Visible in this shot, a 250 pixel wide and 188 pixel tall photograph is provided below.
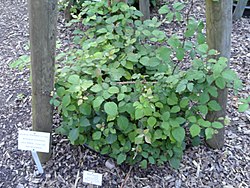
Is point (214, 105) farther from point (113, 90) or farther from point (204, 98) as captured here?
point (113, 90)

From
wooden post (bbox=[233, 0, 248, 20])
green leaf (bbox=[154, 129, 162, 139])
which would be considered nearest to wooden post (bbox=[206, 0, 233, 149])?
green leaf (bbox=[154, 129, 162, 139])

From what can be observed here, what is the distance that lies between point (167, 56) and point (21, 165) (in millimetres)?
983

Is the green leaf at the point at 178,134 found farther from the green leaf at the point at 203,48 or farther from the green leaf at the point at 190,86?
the green leaf at the point at 203,48

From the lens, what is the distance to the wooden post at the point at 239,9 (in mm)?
3211

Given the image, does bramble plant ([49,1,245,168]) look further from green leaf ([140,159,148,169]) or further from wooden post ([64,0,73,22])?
wooden post ([64,0,73,22])

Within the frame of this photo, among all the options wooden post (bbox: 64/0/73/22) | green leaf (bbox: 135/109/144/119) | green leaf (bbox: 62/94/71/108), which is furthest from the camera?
wooden post (bbox: 64/0/73/22)

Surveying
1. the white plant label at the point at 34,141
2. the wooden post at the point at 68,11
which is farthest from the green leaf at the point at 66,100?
the wooden post at the point at 68,11

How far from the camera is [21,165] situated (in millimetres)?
1973

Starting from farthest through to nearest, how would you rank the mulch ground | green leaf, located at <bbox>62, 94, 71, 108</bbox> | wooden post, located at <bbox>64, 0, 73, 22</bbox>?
wooden post, located at <bbox>64, 0, 73, 22</bbox> < the mulch ground < green leaf, located at <bbox>62, 94, 71, 108</bbox>

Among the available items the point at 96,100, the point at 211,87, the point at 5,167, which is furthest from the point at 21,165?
the point at 211,87

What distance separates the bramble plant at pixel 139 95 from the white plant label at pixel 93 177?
0.12m

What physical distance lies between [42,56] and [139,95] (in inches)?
18.8

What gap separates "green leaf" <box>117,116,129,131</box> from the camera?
66.0 inches

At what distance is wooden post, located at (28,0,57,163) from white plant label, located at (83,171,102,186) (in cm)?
30
